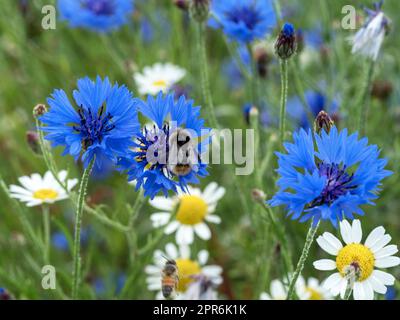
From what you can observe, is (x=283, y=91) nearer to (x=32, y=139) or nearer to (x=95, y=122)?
(x=95, y=122)

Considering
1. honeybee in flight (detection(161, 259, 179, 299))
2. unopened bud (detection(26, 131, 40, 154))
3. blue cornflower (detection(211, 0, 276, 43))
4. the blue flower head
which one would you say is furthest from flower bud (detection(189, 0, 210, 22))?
honeybee in flight (detection(161, 259, 179, 299))

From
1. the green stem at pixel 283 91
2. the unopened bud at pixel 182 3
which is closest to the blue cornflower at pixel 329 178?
the green stem at pixel 283 91

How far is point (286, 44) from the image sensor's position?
1031 millimetres

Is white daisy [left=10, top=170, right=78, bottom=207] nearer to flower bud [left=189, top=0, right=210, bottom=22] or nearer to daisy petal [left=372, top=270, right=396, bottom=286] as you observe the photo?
flower bud [left=189, top=0, right=210, bottom=22]

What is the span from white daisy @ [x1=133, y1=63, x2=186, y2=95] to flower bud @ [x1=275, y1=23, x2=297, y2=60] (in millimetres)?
481

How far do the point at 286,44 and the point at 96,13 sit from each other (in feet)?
2.39

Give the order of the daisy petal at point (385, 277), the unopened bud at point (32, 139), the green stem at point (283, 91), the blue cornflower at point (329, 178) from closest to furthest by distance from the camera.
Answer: the blue cornflower at point (329, 178) < the daisy petal at point (385, 277) < the green stem at point (283, 91) < the unopened bud at point (32, 139)

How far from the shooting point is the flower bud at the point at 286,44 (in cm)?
103

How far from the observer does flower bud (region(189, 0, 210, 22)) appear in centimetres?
124

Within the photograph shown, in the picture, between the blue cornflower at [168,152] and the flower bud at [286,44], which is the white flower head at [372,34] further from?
the blue cornflower at [168,152]

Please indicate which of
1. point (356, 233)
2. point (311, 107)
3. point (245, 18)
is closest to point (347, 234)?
point (356, 233)

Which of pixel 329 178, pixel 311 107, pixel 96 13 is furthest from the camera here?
pixel 311 107

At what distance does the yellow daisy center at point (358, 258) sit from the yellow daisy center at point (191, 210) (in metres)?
0.43
